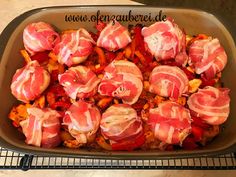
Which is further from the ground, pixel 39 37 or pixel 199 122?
pixel 39 37

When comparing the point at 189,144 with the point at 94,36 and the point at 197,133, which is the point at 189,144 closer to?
the point at 197,133

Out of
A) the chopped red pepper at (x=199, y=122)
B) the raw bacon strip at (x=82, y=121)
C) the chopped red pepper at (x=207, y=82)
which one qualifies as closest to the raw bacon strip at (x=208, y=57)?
the chopped red pepper at (x=207, y=82)

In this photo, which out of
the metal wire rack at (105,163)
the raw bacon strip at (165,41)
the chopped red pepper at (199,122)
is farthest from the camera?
the raw bacon strip at (165,41)

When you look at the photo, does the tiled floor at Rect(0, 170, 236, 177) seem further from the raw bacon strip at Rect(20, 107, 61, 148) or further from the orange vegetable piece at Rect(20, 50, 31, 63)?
the orange vegetable piece at Rect(20, 50, 31, 63)

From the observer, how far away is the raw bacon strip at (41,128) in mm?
887

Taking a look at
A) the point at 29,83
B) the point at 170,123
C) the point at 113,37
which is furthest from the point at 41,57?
the point at 170,123

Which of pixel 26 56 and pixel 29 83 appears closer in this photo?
pixel 29 83

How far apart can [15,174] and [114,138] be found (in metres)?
0.34

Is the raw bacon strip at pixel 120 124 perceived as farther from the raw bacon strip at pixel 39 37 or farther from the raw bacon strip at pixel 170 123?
the raw bacon strip at pixel 39 37

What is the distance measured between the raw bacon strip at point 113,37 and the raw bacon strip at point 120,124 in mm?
278

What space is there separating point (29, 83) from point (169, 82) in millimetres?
471

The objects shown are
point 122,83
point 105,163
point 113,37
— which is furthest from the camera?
point 113,37

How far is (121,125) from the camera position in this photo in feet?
2.89

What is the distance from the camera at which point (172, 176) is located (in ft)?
3.00
